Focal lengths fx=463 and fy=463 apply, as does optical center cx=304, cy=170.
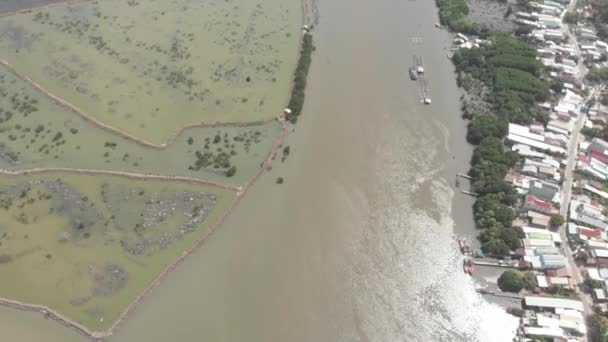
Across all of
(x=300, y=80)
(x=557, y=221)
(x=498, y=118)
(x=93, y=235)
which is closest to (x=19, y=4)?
(x=300, y=80)

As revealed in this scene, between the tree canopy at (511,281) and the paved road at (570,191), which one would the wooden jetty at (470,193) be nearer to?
the paved road at (570,191)

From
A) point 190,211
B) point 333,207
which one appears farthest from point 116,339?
point 333,207

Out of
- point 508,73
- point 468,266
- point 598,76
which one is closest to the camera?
point 468,266

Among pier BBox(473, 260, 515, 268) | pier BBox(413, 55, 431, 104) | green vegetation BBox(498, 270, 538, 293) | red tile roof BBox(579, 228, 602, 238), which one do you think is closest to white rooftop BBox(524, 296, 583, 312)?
green vegetation BBox(498, 270, 538, 293)

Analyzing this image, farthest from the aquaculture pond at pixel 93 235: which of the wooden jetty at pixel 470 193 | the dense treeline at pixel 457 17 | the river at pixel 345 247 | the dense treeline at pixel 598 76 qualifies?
the dense treeline at pixel 598 76

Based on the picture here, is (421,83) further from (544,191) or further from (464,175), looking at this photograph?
(544,191)

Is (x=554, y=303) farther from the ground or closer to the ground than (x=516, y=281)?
closer to the ground

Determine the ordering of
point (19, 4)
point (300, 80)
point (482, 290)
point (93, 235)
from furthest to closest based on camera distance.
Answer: point (19, 4) < point (300, 80) < point (93, 235) < point (482, 290)
